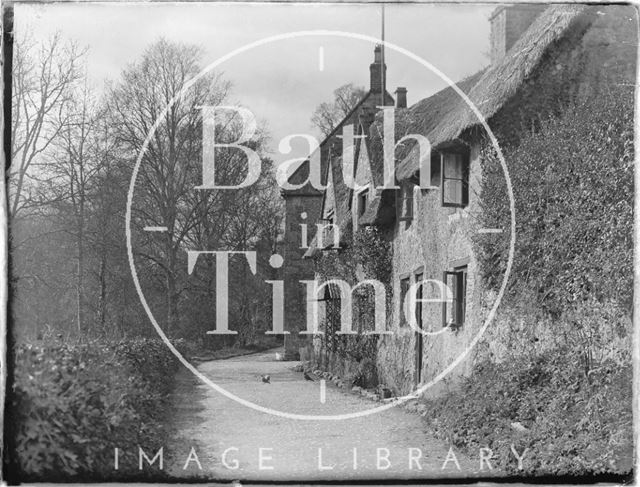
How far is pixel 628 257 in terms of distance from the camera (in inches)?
321

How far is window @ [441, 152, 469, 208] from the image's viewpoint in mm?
12773

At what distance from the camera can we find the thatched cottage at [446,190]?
1068cm

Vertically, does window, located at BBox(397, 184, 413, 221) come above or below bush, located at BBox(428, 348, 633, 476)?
above

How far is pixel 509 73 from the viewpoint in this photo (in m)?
11.8

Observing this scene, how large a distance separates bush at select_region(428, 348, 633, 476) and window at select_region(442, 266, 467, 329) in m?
1.71

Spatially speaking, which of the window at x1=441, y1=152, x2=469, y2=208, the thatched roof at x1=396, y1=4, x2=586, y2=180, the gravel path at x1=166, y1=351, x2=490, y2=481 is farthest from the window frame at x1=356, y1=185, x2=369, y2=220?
the window at x1=441, y1=152, x2=469, y2=208

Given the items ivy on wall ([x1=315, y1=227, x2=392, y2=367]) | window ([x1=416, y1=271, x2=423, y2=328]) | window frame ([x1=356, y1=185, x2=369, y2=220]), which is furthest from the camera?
window frame ([x1=356, y1=185, x2=369, y2=220])

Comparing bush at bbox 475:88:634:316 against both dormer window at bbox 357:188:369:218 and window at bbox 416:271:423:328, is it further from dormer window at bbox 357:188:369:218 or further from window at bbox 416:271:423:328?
dormer window at bbox 357:188:369:218

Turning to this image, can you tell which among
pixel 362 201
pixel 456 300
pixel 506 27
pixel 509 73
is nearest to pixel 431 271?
pixel 456 300

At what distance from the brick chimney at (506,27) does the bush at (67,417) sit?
8.29 meters

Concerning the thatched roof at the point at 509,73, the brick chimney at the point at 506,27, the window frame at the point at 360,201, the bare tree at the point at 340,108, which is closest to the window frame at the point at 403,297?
A: the thatched roof at the point at 509,73

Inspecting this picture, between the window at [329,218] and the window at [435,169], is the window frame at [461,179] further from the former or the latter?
the window at [329,218]

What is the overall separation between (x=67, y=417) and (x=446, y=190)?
736 cm

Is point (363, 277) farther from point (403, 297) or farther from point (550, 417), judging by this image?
point (550, 417)
